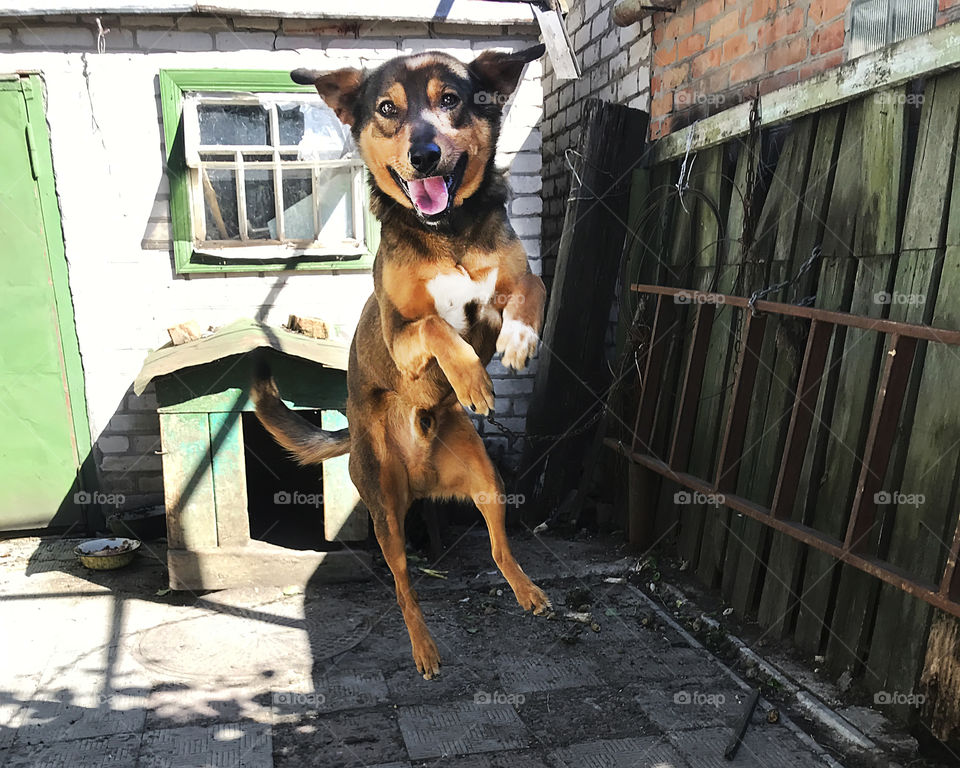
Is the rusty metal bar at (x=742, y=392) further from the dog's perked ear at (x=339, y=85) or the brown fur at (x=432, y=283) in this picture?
the dog's perked ear at (x=339, y=85)

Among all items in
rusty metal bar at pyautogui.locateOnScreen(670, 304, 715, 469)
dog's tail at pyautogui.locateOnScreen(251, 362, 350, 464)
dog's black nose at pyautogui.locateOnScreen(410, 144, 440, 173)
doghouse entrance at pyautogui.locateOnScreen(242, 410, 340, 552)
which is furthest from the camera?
doghouse entrance at pyautogui.locateOnScreen(242, 410, 340, 552)

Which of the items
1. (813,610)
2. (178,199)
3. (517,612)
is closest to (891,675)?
(813,610)

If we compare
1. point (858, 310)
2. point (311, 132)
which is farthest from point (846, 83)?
point (311, 132)

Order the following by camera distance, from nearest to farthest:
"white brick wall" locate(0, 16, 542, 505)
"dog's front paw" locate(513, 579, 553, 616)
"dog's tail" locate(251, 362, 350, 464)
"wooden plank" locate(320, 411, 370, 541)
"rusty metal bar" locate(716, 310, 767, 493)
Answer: "dog's front paw" locate(513, 579, 553, 616), "dog's tail" locate(251, 362, 350, 464), "rusty metal bar" locate(716, 310, 767, 493), "wooden plank" locate(320, 411, 370, 541), "white brick wall" locate(0, 16, 542, 505)

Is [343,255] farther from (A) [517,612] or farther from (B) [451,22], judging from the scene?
(A) [517,612]

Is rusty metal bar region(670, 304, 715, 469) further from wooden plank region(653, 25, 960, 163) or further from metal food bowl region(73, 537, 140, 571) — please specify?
metal food bowl region(73, 537, 140, 571)

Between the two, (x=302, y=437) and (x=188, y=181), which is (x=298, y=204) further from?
(x=302, y=437)

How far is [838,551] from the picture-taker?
3.34 m

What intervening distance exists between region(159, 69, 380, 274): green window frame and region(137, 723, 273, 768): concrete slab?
11.0 ft

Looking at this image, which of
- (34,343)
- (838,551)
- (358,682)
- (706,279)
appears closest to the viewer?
(838,551)

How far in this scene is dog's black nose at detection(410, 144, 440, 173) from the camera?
1081mm

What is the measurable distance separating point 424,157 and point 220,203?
519 cm

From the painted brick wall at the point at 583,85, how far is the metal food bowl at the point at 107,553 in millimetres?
3837

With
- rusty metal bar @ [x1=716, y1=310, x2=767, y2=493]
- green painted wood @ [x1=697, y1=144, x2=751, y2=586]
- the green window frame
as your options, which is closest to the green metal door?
the green window frame
